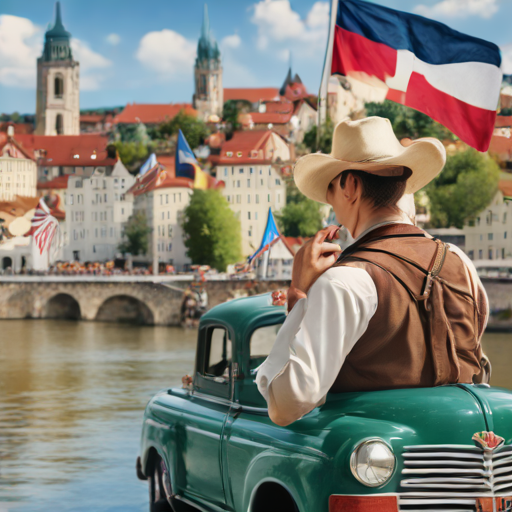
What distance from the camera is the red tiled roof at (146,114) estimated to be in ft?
150

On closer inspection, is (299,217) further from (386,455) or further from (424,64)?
(386,455)

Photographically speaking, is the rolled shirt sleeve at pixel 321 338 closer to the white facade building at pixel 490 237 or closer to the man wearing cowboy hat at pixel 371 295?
the man wearing cowboy hat at pixel 371 295

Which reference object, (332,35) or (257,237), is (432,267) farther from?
(257,237)

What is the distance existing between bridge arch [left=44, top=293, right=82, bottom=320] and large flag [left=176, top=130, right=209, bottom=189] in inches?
257

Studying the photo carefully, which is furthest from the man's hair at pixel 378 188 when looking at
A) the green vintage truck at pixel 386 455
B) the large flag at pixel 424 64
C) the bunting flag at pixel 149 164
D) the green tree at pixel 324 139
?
the bunting flag at pixel 149 164

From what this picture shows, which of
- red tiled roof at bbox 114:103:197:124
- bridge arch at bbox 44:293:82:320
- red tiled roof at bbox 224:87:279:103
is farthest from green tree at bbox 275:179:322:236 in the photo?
red tiled roof at bbox 224:87:279:103

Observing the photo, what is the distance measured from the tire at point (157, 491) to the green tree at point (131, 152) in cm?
3783

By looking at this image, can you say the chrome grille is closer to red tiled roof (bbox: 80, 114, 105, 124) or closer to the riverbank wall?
the riverbank wall

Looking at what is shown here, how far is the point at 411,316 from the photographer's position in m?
1.61

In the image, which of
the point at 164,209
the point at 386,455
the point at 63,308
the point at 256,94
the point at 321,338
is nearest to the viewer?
the point at 321,338

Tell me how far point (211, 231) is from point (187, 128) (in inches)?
323

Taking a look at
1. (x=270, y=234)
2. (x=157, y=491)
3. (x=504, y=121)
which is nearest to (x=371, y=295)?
(x=157, y=491)

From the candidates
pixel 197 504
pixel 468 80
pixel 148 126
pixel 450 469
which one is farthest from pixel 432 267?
pixel 148 126

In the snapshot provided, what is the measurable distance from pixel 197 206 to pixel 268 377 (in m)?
34.9
